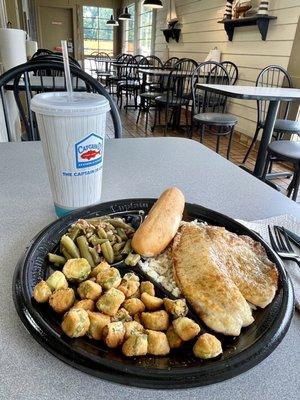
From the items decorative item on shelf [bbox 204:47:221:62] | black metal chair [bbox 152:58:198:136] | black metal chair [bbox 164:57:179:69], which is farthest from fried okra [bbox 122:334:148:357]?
black metal chair [bbox 164:57:179:69]

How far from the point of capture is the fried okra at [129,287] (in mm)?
452

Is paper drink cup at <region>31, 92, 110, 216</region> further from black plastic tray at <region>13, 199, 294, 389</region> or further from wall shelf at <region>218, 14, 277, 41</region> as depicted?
wall shelf at <region>218, 14, 277, 41</region>

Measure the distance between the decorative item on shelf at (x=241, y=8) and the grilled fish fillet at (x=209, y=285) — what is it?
497 centimetres

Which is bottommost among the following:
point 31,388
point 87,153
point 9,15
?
point 31,388

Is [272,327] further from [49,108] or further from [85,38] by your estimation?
[85,38]

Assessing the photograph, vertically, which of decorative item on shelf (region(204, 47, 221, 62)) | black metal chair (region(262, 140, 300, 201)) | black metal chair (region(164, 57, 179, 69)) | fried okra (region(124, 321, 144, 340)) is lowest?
black metal chair (region(262, 140, 300, 201))

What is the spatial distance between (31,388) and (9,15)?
6377 millimetres

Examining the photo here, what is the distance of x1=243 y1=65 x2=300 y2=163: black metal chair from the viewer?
3.07 metres

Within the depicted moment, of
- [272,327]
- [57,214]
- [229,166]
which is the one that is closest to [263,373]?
[272,327]

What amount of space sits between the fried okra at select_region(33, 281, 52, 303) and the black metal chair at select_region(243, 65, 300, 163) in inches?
120

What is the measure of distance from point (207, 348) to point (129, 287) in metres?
0.14

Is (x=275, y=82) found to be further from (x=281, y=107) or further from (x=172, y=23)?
(x=172, y=23)

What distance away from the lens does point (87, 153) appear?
0.61 meters

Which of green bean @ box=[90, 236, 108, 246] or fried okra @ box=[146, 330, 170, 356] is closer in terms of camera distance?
fried okra @ box=[146, 330, 170, 356]
